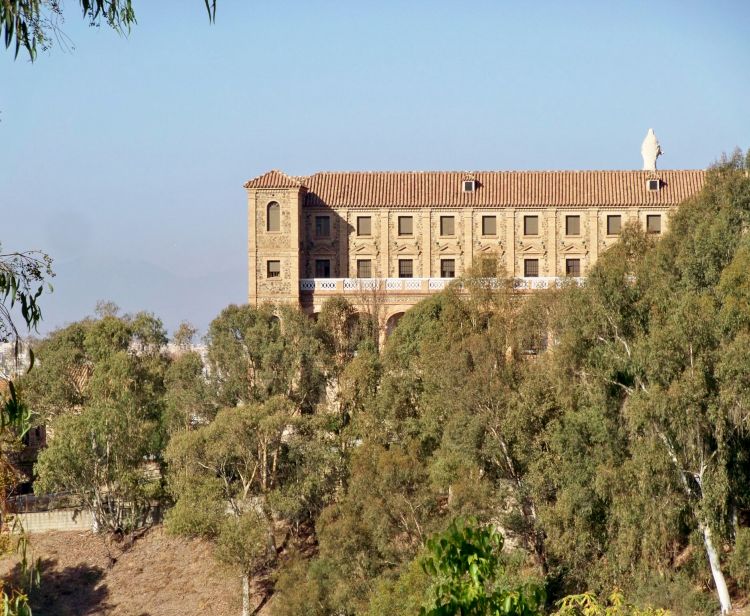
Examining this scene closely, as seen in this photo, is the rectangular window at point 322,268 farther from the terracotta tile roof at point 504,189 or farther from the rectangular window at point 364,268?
the terracotta tile roof at point 504,189

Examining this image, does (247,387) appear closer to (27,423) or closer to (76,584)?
(76,584)

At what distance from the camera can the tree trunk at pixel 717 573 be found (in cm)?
3331

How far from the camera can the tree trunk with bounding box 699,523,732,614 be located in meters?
33.3

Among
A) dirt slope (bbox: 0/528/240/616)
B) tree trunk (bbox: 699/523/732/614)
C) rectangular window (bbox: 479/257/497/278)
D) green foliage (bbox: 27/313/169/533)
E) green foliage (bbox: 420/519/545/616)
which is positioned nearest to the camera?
green foliage (bbox: 420/519/545/616)

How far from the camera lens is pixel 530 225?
214ft

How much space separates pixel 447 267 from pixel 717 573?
110 feet

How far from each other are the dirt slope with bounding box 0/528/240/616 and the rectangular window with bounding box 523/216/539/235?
2461 centimetres

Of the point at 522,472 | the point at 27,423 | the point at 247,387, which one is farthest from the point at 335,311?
the point at 27,423

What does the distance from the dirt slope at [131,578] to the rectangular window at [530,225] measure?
24.6 metres

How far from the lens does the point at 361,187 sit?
216 feet

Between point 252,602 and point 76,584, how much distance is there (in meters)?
7.47

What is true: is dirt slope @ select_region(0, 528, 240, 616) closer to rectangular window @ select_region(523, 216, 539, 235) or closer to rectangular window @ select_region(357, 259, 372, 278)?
rectangular window @ select_region(357, 259, 372, 278)

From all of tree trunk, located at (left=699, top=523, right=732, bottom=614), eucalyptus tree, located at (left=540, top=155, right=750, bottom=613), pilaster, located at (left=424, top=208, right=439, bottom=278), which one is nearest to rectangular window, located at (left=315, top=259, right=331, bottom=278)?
pilaster, located at (left=424, top=208, right=439, bottom=278)

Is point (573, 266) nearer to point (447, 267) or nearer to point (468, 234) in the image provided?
point (468, 234)
